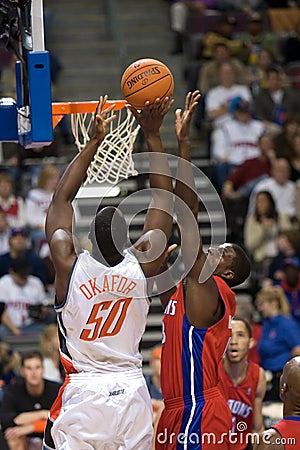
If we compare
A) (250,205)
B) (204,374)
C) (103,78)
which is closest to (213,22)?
(103,78)

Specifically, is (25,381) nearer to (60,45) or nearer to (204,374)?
(204,374)

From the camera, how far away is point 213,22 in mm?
14320

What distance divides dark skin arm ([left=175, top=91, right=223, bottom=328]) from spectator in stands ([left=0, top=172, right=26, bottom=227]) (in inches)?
232

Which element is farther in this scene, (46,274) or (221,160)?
(221,160)

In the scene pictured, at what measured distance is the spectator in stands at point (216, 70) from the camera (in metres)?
13.1

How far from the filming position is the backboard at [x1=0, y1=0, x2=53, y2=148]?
17.6ft

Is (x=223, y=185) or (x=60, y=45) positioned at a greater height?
(x=60, y=45)

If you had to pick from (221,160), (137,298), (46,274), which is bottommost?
(46,274)

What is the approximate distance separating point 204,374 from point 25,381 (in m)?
2.79

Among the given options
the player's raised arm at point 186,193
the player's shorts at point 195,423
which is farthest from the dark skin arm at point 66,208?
the player's shorts at point 195,423

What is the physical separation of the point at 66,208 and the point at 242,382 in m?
2.04

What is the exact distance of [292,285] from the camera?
33.7 ft

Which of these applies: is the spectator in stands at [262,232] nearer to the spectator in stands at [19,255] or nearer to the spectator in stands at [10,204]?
the spectator in stands at [19,255]

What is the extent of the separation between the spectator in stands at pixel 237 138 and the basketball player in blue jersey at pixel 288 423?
7.29m
